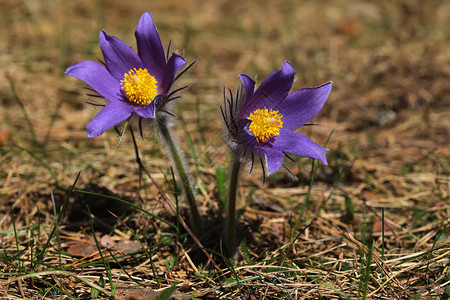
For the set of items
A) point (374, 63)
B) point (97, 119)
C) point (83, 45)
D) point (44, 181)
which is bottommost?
point (44, 181)

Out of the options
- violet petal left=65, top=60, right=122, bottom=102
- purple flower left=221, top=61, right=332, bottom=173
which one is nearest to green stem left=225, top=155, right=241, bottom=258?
purple flower left=221, top=61, right=332, bottom=173

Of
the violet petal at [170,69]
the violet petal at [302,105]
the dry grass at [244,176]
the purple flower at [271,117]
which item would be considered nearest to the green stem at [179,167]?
the dry grass at [244,176]

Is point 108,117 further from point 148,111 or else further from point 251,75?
point 251,75

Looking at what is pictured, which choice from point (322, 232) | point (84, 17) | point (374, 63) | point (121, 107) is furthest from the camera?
point (84, 17)

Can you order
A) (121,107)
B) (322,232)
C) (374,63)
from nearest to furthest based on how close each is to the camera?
1. (121,107)
2. (322,232)
3. (374,63)

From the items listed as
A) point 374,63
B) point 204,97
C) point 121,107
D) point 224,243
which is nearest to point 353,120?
point 374,63

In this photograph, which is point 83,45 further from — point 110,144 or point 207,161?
point 207,161
